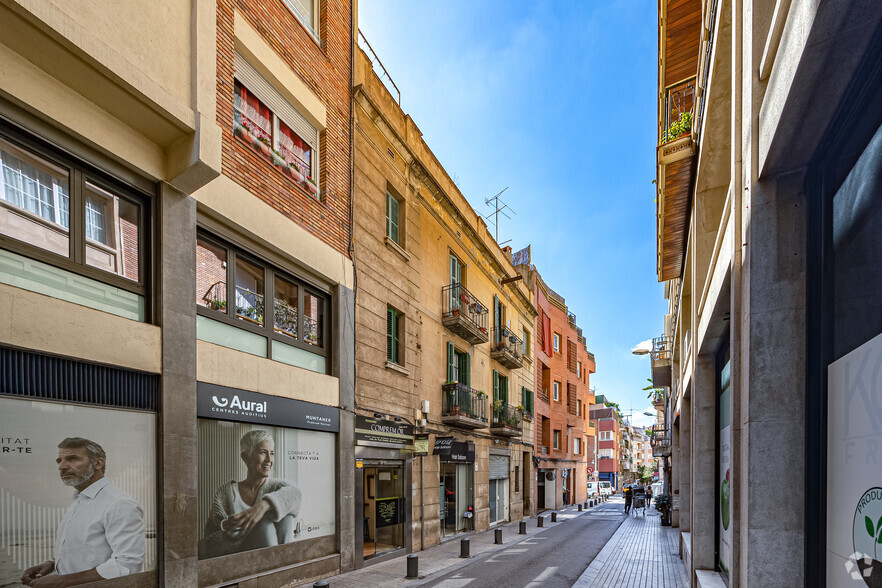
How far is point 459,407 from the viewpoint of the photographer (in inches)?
743

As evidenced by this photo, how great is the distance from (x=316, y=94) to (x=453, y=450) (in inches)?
453

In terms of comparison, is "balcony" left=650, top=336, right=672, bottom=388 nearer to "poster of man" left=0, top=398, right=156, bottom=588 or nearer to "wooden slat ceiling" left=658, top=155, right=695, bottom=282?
"wooden slat ceiling" left=658, top=155, right=695, bottom=282

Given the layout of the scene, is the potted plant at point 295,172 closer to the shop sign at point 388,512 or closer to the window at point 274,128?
the window at point 274,128

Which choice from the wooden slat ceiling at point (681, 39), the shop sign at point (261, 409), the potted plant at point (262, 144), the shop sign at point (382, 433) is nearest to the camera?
the shop sign at point (261, 409)

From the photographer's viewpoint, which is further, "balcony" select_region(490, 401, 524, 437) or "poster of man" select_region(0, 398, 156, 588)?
"balcony" select_region(490, 401, 524, 437)

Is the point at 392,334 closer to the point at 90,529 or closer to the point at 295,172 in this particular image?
the point at 295,172

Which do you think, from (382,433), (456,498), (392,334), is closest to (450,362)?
(392,334)

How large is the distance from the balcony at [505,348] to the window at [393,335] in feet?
28.6

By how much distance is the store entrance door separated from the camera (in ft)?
46.6

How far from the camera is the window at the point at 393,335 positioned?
15.6 meters

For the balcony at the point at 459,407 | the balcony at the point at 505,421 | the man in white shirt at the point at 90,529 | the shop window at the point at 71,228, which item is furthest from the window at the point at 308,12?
the balcony at the point at 505,421

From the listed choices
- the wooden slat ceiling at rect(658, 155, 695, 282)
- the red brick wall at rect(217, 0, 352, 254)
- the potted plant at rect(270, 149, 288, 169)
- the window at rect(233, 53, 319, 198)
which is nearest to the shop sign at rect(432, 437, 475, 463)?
the red brick wall at rect(217, 0, 352, 254)

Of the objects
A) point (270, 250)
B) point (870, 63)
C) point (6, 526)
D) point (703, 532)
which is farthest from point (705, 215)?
point (6, 526)

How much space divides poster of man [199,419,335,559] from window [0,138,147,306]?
9.57ft
